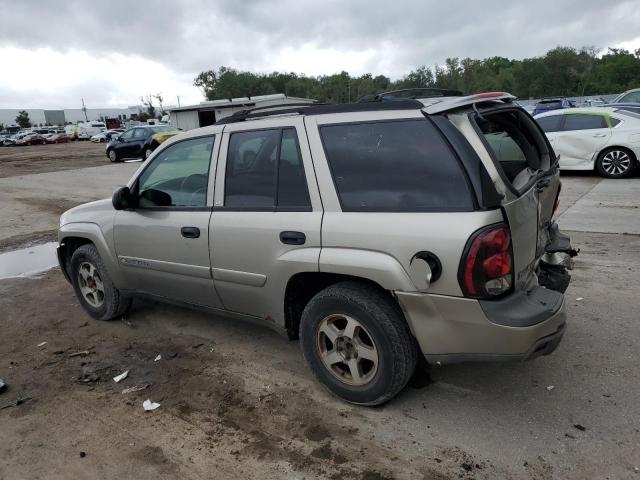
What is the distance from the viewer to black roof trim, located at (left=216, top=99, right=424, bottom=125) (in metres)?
2.88

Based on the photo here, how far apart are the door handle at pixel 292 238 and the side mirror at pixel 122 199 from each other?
160cm

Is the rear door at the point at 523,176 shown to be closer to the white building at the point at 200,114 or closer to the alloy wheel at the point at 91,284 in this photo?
the alloy wheel at the point at 91,284

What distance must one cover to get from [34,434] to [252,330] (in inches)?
69.7

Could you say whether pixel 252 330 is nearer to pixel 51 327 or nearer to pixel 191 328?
pixel 191 328

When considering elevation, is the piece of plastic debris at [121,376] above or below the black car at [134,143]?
below

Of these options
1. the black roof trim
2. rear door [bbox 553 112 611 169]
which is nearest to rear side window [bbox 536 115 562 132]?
rear door [bbox 553 112 611 169]

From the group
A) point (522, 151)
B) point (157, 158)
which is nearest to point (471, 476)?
point (522, 151)

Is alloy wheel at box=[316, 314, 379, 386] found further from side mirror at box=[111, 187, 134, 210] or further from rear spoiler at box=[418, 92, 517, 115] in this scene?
side mirror at box=[111, 187, 134, 210]

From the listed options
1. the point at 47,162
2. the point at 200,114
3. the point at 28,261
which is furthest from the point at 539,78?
the point at 28,261

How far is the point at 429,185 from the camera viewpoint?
2.71 meters

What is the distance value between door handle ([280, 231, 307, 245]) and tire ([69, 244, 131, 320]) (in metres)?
2.17

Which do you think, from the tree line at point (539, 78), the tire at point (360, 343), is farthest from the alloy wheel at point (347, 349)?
the tree line at point (539, 78)

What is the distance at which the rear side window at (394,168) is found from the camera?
105 inches

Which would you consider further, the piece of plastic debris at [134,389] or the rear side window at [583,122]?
the rear side window at [583,122]
